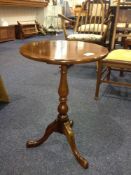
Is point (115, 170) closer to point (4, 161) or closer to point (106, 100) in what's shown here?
point (4, 161)

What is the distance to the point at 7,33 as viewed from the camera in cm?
505

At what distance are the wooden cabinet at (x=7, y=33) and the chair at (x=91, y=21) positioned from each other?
7.78ft

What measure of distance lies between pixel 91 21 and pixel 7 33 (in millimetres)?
2649

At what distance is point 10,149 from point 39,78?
1.39 metres

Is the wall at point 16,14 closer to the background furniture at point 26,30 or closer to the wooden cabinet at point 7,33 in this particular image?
the background furniture at point 26,30

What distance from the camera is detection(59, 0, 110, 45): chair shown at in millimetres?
2633

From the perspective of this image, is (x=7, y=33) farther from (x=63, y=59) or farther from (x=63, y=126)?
(x=63, y=59)

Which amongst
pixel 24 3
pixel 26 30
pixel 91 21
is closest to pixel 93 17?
pixel 91 21

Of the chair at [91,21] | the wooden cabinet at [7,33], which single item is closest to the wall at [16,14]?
the wooden cabinet at [7,33]

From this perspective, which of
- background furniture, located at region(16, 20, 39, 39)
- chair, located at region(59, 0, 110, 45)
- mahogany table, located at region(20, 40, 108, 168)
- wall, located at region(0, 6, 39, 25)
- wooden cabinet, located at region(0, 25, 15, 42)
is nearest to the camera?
mahogany table, located at region(20, 40, 108, 168)

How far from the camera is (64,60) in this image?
908mm

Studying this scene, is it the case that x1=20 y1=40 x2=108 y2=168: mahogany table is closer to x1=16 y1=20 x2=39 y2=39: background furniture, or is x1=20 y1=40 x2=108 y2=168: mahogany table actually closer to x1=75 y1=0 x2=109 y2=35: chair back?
x1=75 y1=0 x2=109 y2=35: chair back

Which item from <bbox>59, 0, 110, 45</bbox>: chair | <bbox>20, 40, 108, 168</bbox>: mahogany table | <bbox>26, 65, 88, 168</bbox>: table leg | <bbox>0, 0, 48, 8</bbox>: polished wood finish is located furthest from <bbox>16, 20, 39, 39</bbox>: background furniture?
<bbox>26, 65, 88, 168</bbox>: table leg

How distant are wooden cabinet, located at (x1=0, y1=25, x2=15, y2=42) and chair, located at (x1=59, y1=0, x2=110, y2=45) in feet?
7.78
